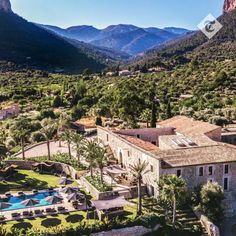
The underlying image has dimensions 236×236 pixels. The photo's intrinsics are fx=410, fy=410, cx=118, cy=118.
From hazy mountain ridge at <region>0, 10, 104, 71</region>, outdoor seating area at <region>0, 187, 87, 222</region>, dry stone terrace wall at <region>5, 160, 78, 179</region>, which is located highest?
hazy mountain ridge at <region>0, 10, 104, 71</region>

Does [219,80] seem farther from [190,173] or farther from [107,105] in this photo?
[190,173]

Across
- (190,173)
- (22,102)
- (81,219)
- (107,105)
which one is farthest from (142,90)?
(81,219)

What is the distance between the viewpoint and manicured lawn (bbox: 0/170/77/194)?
4231cm

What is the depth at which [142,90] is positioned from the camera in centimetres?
9431

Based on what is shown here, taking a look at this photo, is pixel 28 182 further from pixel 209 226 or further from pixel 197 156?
pixel 209 226

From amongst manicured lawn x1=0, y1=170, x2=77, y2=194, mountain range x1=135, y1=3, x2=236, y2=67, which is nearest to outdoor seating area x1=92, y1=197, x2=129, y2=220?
manicured lawn x1=0, y1=170, x2=77, y2=194

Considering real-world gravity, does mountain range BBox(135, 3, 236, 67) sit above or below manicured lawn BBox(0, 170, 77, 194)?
above

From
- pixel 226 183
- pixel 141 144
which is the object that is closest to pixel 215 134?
pixel 141 144

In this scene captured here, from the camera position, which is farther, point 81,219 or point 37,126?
point 37,126

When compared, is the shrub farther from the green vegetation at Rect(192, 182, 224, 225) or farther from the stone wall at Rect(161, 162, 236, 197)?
the stone wall at Rect(161, 162, 236, 197)

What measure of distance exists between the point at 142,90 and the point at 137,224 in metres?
61.8

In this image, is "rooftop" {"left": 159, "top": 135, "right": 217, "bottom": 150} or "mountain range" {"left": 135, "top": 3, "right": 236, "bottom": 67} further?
"mountain range" {"left": 135, "top": 3, "right": 236, "bottom": 67}

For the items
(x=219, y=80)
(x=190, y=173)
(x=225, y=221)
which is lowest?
(x=225, y=221)

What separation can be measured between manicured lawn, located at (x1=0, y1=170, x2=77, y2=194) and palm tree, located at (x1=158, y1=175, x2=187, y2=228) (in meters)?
12.4
